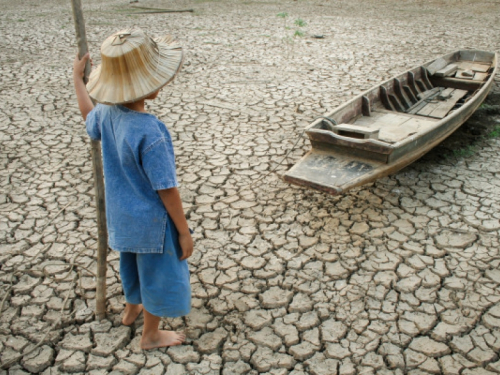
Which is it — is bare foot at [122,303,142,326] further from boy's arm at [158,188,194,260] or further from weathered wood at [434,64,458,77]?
weathered wood at [434,64,458,77]

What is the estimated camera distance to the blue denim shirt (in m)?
2.05

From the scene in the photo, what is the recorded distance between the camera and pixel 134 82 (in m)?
2.07

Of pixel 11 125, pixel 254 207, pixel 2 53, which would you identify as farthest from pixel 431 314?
pixel 2 53

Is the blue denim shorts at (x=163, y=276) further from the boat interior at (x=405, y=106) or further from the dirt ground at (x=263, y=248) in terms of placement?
the boat interior at (x=405, y=106)

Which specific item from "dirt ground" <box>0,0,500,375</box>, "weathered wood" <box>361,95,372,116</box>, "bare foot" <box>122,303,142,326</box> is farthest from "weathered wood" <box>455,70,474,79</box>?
"bare foot" <box>122,303,142,326</box>

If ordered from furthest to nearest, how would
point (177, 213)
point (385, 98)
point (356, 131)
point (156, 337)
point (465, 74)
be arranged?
point (465, 74), point (385, 98), point (356, 131), point (156, 337), point (177, 213)

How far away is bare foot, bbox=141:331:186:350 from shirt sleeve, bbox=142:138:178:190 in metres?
1.10

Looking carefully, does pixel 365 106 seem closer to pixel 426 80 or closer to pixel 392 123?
pixel 392 123

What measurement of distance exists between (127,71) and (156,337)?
5.18 feet

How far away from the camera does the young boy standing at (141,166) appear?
6.75ft

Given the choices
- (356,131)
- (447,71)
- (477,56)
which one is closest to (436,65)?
(447,71)

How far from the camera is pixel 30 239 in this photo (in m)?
3.69

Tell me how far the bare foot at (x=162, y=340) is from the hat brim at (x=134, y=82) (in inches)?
57.1

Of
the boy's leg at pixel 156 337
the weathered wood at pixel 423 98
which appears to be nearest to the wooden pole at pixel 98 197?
the boy's leg at pixel 156 337
